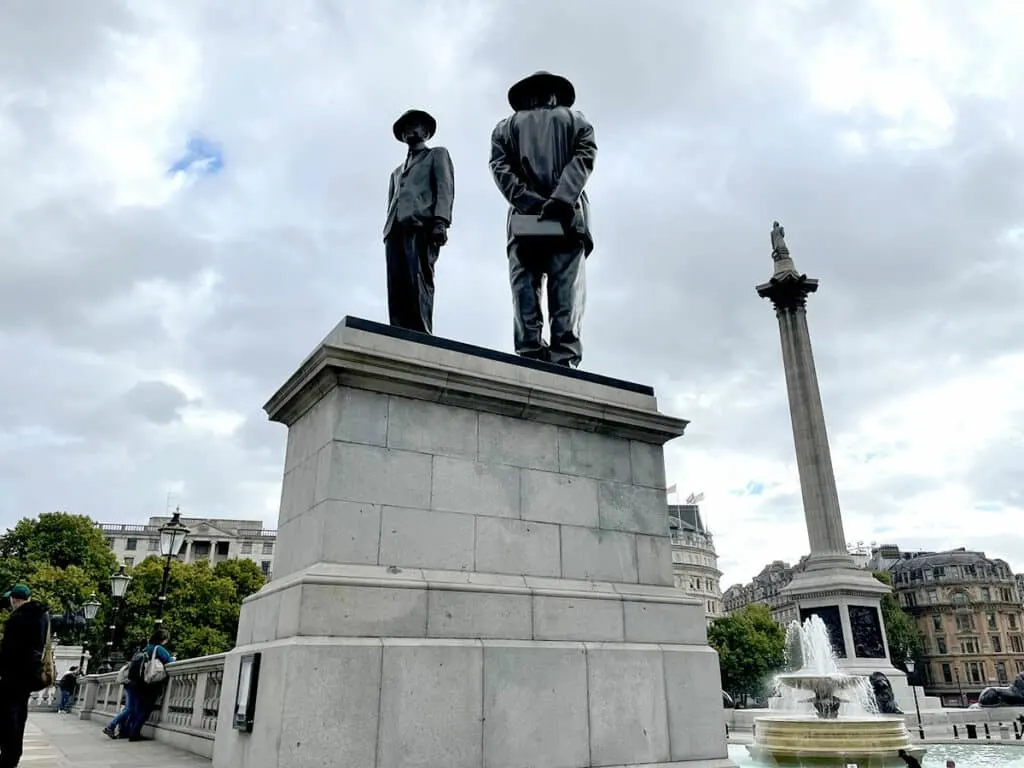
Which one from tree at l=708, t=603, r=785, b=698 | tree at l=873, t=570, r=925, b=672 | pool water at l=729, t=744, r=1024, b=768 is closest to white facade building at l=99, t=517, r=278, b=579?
tree at l=708, t=603, r=785, b=698

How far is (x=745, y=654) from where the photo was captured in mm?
71625

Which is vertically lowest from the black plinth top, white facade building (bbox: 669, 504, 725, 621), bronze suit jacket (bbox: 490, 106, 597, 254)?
the black plinth top

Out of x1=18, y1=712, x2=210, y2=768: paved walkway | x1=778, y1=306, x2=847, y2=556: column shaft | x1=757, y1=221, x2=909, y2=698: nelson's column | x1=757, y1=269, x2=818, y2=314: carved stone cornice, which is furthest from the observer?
x1=757, y1=269, x2=818, y2=314: carved stone cornice

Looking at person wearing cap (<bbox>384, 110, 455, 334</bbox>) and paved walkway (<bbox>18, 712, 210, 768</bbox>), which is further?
person wearing cap (<bbox>384, 110, 455, 334</bbox>)

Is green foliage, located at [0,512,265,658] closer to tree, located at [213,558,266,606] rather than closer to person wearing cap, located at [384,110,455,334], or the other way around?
tree, located at [213,558,266,606]

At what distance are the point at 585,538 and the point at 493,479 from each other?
1.17 metres

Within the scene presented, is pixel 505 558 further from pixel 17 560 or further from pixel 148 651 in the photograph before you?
pixel 17 560

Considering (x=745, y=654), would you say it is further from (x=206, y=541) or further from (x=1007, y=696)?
(x=206, y=541)

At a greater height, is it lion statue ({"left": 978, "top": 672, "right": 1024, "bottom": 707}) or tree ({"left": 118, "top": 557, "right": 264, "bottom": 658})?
tree ({"left": 118, "top": 557, "right": 264, "bottom": 658})

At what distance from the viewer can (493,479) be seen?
6.78 metres

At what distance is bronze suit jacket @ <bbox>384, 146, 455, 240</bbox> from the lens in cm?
829

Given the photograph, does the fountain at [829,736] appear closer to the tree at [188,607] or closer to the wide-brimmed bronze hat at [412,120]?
the wide-brimmed bronze hat at [412,120]

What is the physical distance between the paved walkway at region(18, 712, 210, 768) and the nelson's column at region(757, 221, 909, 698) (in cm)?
2660

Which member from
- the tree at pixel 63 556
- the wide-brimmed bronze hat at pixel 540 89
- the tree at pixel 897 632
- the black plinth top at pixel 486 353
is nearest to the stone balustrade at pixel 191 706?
the black plinth top at pixel 486 353
